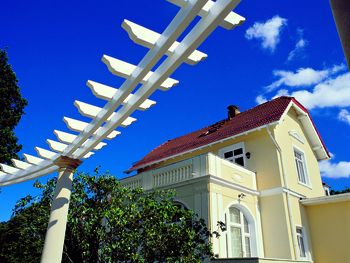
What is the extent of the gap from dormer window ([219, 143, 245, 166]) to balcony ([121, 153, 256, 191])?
43.3 inches

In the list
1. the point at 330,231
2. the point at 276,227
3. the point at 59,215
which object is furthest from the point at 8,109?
the point at 330,231

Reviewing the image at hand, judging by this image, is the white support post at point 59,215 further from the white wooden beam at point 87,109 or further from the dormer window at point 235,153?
the dormer window at point 235,153

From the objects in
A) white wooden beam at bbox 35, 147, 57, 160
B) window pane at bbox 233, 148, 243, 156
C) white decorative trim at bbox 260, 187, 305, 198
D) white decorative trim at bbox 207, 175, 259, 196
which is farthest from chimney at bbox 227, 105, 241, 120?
white wooden beam at bbox 35, 147, 57, 160

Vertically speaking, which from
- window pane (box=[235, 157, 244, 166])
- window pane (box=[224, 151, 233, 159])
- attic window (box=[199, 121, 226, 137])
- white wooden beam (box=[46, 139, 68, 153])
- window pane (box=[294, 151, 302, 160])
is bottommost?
white wooden beam (box=[46, 139, 68, 153])

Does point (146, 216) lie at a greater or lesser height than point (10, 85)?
lesser

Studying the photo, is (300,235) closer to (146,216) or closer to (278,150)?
(278,150)

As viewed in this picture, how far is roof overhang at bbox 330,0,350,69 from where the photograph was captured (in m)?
0.99

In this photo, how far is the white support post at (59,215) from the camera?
4.77m

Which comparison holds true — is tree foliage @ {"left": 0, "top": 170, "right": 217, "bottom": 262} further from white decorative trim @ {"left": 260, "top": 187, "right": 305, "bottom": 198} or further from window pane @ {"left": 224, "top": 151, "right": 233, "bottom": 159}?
window pane @ {"left": 224, "top": 151, "right": 233, "bottom": 159}

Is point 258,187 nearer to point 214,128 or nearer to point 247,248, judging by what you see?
point 247,248

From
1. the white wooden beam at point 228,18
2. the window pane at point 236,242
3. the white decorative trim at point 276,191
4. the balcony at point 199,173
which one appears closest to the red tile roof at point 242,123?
the balcony at point 199,173

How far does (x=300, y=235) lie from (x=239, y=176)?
379 cm

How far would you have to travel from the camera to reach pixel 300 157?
1554 centimetres

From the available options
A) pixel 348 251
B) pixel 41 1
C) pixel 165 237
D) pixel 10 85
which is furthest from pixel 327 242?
pixel 10 85
